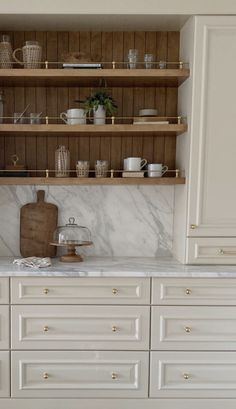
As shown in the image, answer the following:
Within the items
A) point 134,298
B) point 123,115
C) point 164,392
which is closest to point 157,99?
point 123,115

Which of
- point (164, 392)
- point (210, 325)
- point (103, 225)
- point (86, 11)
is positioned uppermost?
point (86, 11)

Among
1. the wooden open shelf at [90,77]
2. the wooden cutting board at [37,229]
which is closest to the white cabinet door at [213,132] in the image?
the wooden open shelf at [90,77]

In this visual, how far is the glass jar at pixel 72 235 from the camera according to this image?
2481 mm

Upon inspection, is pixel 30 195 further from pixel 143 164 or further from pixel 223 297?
pixel 223 297

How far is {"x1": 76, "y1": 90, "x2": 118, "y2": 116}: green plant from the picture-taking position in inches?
94.0

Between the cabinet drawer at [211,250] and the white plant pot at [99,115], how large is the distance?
870 mm

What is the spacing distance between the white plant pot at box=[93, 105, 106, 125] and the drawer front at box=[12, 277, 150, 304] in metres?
0.92

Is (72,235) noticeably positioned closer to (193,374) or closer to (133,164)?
(133,164)

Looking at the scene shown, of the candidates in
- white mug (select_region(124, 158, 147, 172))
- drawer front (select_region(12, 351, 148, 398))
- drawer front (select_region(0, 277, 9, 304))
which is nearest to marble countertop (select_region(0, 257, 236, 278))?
drawer front (select_region(0, 277, 9, 304))

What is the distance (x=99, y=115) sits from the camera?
242 cm

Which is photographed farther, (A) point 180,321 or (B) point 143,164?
(B) point 143,164

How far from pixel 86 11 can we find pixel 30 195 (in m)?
1.17

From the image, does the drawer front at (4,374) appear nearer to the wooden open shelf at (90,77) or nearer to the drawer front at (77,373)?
the drawer front at (77,373)

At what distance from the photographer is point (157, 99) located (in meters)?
2.62
